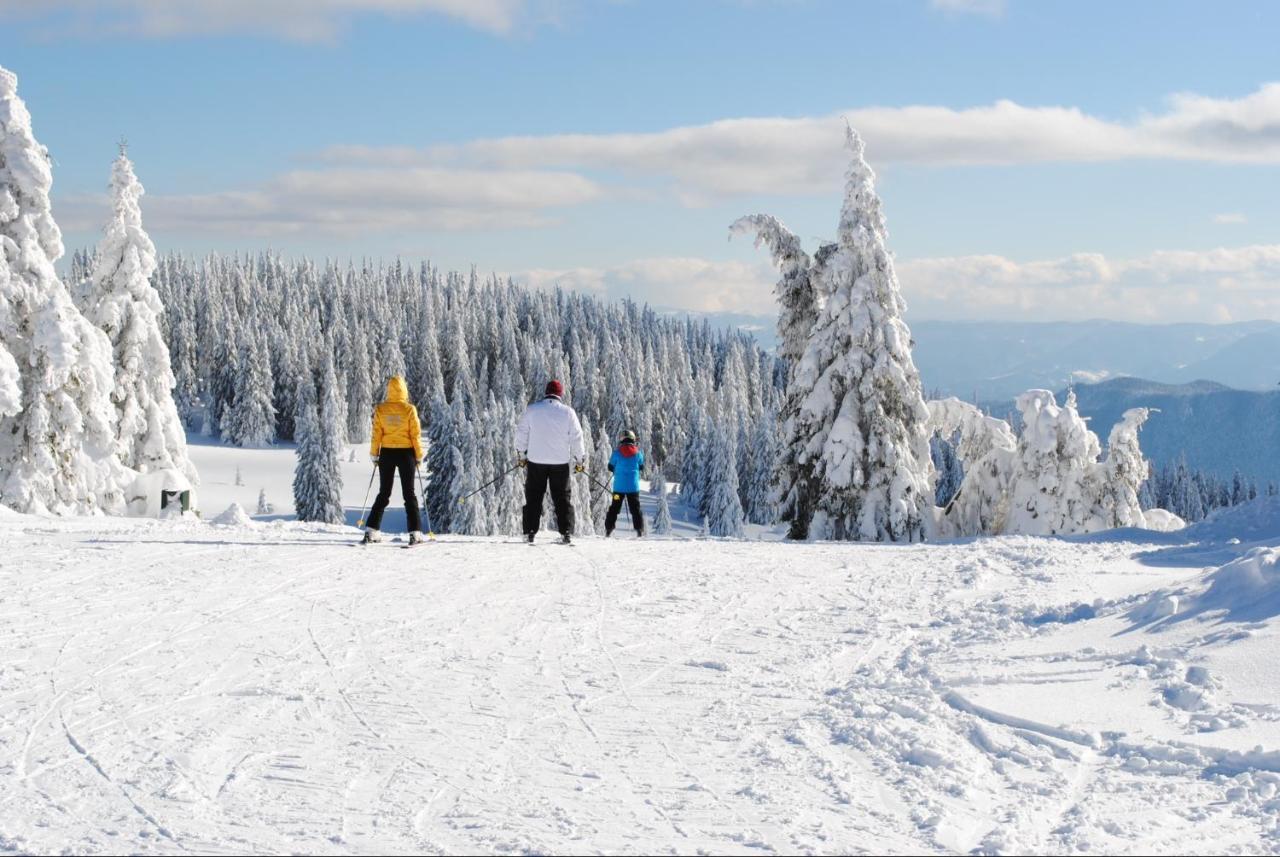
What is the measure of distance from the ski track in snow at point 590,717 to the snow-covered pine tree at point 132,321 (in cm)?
1690

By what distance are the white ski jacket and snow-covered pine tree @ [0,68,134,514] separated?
45.3ft

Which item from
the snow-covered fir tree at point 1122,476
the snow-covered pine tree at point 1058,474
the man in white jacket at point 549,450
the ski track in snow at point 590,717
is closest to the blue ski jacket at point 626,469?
the man in white jacket at point 549,450

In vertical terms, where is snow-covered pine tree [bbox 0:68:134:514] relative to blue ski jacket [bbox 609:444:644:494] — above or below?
above

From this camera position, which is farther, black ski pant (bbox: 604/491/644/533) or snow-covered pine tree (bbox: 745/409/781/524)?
snow-covered pine tree (bbox: 745/409/781/524)

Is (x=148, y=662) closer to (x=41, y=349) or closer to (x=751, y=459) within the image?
(x=41, y=349)

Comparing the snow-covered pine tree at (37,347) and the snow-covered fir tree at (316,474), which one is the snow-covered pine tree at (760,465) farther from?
the snow-covered pine tree at (37,347)

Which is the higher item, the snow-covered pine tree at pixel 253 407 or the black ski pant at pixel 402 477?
the snow-covered pine tree at pixel 253 407

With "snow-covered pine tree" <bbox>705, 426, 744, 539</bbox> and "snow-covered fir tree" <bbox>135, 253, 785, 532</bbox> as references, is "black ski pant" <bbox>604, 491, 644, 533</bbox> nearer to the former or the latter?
"snow-covered fir tree" <bbox>135, 253, 785, 532</bbox>

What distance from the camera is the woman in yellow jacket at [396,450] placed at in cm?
1227

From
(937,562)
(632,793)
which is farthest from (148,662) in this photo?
(937,562)

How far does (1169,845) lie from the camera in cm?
434

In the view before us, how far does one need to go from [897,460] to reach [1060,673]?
14.9 metres

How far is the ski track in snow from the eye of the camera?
4.52m

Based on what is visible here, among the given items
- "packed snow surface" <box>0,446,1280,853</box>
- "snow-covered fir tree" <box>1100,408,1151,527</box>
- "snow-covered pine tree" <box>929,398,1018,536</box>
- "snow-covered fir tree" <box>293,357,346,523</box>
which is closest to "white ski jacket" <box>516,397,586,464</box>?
"packed snow surface" <box>0,446,1280,853</box>
